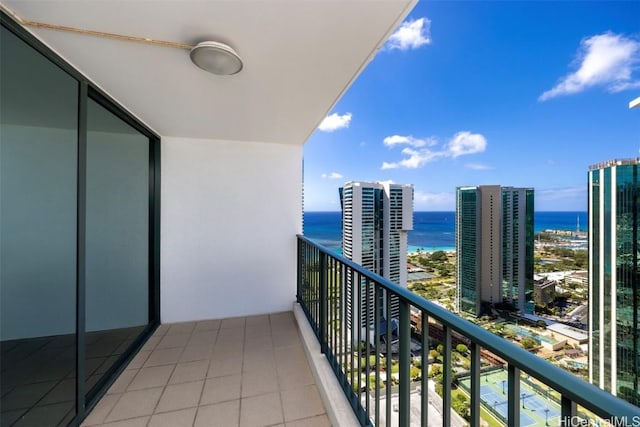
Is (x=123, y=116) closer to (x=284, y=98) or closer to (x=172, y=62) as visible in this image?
(x=172, y=62)

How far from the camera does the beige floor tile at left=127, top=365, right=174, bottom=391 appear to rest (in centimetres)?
197

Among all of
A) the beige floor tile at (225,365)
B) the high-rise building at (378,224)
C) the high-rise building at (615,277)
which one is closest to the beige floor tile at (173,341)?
the beige floor tile at (225,365)

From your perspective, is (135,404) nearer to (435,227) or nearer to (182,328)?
(182,328)

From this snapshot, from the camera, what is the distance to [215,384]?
1.98 m

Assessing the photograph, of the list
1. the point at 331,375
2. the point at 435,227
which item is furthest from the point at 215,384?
the point at 435,227

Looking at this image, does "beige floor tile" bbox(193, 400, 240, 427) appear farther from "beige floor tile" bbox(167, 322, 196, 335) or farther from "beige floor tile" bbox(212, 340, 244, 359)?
"beige floor tile" bbox(167, 322, 196, 335)

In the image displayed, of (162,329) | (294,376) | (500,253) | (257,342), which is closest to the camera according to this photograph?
(294,376)

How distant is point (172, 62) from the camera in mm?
1592

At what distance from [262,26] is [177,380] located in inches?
106

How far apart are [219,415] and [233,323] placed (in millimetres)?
1437

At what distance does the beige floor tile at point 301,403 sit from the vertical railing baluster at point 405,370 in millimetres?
974

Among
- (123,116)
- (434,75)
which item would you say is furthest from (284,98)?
(434,75)

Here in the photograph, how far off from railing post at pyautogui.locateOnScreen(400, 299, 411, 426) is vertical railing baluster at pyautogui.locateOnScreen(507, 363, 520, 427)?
44cm

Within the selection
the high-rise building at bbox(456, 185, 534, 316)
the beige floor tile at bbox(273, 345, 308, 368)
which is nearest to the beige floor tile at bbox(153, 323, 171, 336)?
the beige floor tile at bbox(273, 345, 308, 368)
